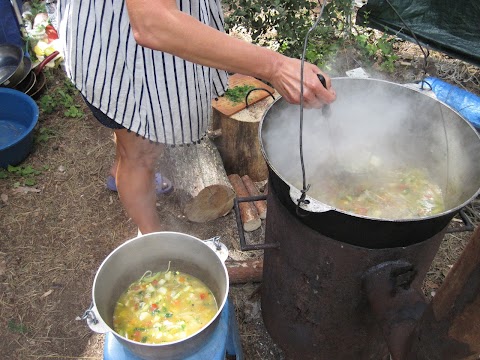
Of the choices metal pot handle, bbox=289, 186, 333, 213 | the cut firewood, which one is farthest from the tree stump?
metal pot handle, bbox=289, 186, 333, 213

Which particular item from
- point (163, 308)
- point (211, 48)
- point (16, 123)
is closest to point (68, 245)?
point (163, 308)

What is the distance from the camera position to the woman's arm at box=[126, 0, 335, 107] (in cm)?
160

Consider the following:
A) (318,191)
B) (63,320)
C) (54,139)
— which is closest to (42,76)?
(54,139)

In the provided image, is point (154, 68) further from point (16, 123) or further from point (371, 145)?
point (16, 123)

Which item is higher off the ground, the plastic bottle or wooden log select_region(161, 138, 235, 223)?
the plastic bottle

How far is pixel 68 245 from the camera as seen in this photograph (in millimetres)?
3422

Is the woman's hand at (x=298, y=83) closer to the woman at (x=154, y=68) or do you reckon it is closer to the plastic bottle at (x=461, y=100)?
the woman at (x=154, y=68)

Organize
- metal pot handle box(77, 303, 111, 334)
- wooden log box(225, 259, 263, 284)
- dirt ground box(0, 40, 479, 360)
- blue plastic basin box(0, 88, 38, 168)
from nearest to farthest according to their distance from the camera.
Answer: metal pot handle box(77, 303, 111, 334), dirt ground box(0, 40, 479, 360), wooden log box(225, 259, 263, 284), blue plastic basin box(0, 88, 38, 168)

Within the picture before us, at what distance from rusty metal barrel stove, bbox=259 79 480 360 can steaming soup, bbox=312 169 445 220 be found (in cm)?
8

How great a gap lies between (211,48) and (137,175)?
127 centimetres

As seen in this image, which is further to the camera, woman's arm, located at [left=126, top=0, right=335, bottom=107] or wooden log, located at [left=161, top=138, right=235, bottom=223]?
wooden log, located at [left=161, top=138, right=235, bottom=223]

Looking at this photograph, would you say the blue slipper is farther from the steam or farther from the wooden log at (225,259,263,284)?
the steam

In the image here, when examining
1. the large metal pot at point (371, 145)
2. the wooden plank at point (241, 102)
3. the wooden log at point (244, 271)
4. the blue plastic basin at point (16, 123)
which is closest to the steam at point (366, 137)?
the large metal pot at point (371, 145)

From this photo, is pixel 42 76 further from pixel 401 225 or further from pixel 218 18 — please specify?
pixel 401 225
